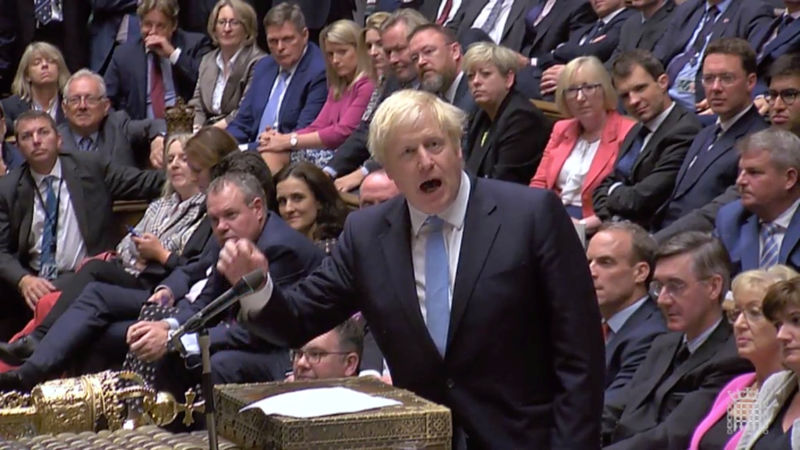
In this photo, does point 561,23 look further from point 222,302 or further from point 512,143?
point 222,302

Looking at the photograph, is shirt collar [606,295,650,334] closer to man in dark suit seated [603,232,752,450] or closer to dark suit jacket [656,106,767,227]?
man in dark suit seated [603,232,752,450]

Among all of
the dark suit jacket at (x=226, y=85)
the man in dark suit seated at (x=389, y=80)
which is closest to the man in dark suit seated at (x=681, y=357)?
the man in dark suit seated at (x=389, y=80)

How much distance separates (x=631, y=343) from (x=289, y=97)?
156 inches

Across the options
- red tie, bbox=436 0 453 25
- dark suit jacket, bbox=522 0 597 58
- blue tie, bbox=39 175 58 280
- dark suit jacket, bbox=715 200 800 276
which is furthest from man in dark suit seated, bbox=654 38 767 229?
red tie, bbox=436 0 453 25

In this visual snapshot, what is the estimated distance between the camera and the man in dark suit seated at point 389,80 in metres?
8.15

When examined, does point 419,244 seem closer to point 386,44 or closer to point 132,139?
point 386,44

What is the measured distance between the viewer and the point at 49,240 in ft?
25.8

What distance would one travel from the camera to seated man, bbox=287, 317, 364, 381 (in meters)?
5.13

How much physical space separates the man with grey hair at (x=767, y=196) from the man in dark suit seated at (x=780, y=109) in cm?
34

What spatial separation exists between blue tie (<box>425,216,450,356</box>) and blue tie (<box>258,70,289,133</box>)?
18.5 ft

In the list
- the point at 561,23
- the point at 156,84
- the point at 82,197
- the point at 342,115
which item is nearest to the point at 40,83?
the point at 156,84

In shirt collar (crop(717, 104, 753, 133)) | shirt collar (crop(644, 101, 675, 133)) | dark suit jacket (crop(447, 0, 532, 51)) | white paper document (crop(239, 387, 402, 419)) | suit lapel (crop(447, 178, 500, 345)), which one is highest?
dark suit jacket (crop(447, 0, 532, 51))

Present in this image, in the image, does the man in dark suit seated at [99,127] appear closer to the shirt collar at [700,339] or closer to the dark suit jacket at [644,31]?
the dark suit jacket at [644,31]

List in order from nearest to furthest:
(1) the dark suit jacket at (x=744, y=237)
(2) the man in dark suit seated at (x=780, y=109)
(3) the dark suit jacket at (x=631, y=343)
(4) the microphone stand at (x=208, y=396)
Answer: (4) the microphone stand at (x=208, y=396) → (3) the dark suit jacket at (x=631, y=343) → (1) the dark suit jacket at (x=744, y=237) → (2) the man in dark suit seated at (x=780, y=109)
